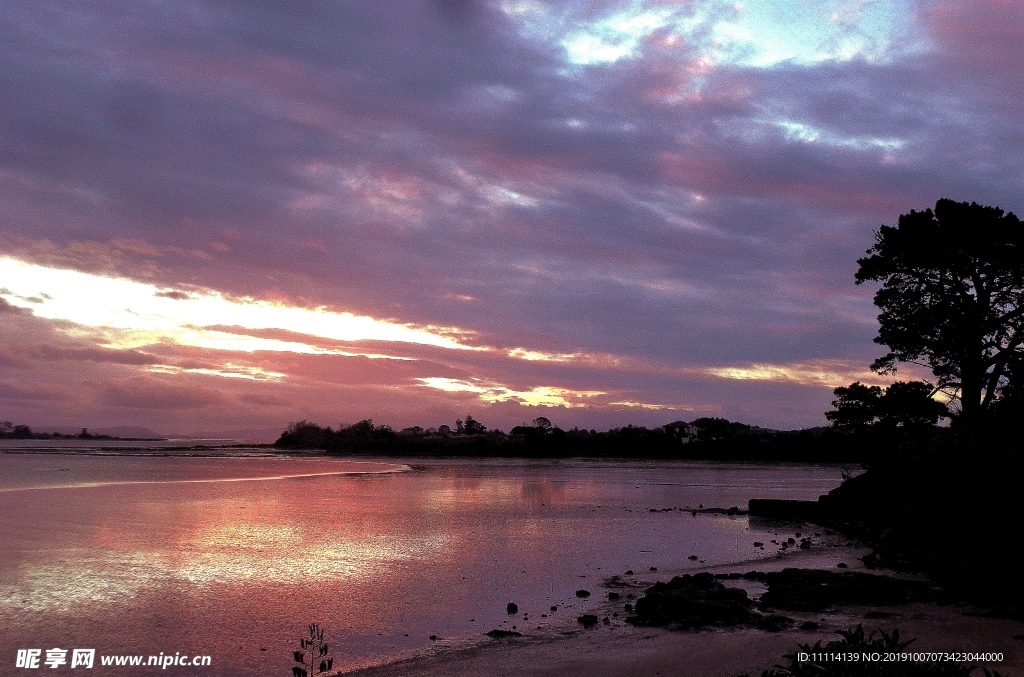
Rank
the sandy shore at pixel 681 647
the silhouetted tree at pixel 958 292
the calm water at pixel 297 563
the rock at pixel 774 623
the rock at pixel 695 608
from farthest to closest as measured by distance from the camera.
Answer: the silhouetted tree at pixel 958 292, the rock at pixel 695 608, the calm water at pixel 297 563, the rock at pixel 774 623, the sandy shore at pixel 681 647

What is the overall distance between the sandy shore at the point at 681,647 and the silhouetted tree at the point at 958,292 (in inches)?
533

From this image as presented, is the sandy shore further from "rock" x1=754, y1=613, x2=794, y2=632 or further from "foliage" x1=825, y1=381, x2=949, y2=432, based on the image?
→ "foliage" x1=825, y1=381, x2=949, y2=432

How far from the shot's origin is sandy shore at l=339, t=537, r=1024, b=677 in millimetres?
10891

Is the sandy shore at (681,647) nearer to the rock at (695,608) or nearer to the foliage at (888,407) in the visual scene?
the rock at (695,608)

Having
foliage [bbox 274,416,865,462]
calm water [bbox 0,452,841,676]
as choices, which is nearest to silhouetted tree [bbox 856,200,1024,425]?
calm water [bbox 0,452,841,676]

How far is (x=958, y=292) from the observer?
2614cm

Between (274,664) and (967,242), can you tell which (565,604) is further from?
(967,242)

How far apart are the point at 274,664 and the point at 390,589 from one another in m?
5.74

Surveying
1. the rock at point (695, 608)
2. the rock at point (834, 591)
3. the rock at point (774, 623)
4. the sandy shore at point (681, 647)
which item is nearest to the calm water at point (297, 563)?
the sandy shore at point (681, 647)

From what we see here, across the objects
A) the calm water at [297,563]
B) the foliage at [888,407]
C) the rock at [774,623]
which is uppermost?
the foliage at [888,407]

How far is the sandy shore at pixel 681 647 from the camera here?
Result: 35.7 ft

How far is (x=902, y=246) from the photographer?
26.4 meters

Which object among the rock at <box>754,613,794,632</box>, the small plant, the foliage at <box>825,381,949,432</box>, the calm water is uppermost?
the foliage at <box>825,381,949,432</box>

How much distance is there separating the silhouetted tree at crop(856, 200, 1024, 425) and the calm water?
9.03 m
